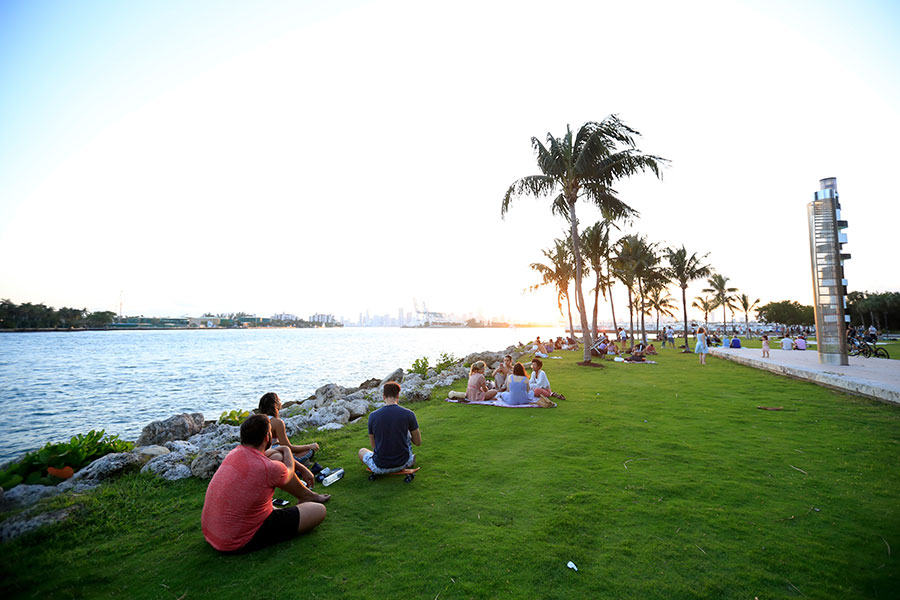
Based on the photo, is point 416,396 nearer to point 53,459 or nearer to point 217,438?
point 217,438

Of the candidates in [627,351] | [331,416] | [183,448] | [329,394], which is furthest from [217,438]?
[627,351]

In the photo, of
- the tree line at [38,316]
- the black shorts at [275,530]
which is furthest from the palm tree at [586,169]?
the tree line at [38,316]

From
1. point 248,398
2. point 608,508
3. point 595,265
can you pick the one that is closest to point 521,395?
point 608,508

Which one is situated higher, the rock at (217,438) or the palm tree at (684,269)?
the palm tree at (684,269)

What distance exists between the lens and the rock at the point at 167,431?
969 centimetres

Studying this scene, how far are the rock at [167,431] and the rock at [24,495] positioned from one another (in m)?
4.35

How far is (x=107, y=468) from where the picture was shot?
19.8ft

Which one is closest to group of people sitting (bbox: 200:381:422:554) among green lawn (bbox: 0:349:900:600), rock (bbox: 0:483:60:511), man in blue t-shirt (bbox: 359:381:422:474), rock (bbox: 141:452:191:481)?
green lawn (bbox: 0:349:900:600)

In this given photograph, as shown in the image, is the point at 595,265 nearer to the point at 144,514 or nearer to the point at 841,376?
the point at 841,376

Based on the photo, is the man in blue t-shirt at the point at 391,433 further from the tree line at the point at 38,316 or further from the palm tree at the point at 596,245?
the tree line at the point at 38,316

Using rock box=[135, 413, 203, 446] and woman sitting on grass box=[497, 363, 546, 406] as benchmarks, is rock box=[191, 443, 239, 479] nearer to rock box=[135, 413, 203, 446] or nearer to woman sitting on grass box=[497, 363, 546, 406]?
rock box=[135, 413, 203, 446]

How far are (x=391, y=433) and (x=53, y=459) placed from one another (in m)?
6.27

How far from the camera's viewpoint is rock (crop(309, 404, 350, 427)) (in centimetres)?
986

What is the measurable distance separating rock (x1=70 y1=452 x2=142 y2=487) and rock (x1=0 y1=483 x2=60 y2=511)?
347 mm
